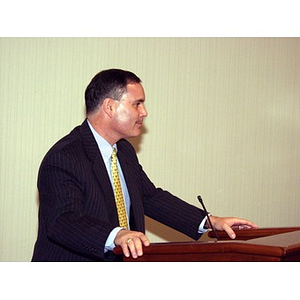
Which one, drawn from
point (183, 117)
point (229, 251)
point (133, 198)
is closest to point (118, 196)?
point (133, 198)

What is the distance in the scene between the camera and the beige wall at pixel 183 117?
170 inches

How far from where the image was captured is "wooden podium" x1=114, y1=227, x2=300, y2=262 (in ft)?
6.04

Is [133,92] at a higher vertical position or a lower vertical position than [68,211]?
higher

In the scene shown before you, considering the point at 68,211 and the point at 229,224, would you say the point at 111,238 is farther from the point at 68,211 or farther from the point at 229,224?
the point at 229,224

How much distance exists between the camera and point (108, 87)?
3.21 metres

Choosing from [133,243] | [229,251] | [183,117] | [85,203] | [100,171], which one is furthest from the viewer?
[183,117]

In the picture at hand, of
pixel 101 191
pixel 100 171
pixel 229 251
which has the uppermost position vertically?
pixel 100 171

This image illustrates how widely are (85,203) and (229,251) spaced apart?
1.08 meters

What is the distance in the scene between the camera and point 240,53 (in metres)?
5.00

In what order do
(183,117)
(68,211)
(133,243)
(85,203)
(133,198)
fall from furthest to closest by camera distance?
(183,117)
(133,198)
(85,203)
(68,211)
(133,243)

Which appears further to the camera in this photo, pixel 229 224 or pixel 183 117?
pixel 183 117
